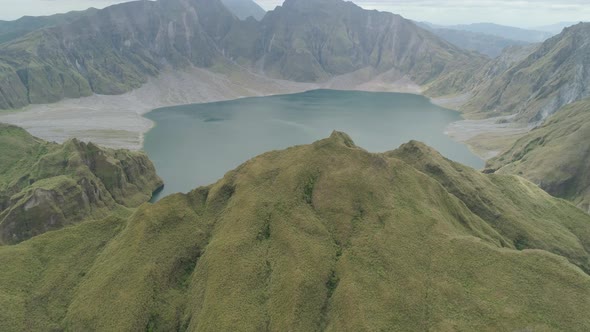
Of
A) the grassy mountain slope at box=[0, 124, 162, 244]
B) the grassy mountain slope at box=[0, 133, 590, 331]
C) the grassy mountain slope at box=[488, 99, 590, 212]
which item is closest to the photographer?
the grassy mountain slope at box=[0, 133, 590, 331]

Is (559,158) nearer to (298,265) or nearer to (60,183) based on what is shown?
(298,265)

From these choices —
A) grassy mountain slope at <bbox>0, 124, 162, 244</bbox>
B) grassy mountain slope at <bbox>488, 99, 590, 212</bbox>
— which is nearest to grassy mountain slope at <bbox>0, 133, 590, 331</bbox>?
grassy mountain slope at <bbox>0, 124, 162, 244</bbox>

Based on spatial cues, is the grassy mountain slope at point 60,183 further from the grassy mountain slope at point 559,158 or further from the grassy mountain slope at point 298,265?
the grassy mountain slope at point 559,158

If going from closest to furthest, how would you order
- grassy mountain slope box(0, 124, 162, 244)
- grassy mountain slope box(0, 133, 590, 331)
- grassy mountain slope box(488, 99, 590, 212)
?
1. grassy mountain slope box(0, 133, 590, 331)
2. grassy mountain slope box(0, 124, 162, 244)
3. grassy mountain slope box(488, 99, 590, 212)

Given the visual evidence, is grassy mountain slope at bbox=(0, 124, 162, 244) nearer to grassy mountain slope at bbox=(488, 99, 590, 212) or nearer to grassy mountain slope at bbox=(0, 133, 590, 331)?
grassy mountain slope at bbox=(0, 133, 590, 331)

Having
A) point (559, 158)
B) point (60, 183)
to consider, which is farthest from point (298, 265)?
point (559, 158)

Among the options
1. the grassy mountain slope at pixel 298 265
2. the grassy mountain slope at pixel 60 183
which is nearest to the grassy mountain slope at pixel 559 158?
the grassy mountain slope at pixel 298 265
